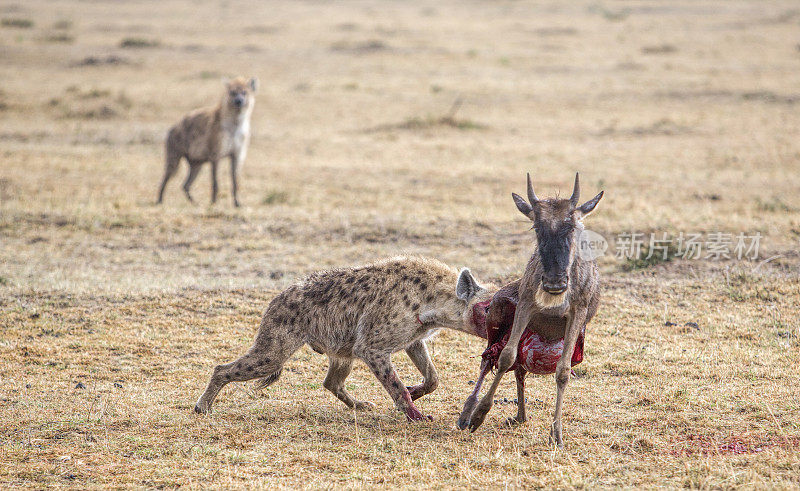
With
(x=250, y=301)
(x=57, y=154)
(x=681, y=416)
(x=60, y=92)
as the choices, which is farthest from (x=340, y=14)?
(x=681, y=416)

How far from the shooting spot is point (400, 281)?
21.0 ft

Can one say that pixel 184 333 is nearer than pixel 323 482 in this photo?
No

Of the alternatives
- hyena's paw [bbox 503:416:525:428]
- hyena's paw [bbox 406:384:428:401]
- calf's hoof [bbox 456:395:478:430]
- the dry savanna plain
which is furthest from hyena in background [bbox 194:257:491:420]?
hyena's paw [bbox 503:416:525:428]

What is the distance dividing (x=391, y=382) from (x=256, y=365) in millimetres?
955

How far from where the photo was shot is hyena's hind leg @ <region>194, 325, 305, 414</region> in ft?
20.4

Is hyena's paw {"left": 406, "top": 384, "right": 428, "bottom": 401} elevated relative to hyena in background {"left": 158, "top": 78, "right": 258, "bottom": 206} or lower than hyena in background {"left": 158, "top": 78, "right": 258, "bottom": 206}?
lower

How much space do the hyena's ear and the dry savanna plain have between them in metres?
0.89

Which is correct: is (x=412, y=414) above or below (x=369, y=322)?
below

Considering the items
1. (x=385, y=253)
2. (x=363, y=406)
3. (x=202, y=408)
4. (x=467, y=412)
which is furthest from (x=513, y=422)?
(x=385, y=253)

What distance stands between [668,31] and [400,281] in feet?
104

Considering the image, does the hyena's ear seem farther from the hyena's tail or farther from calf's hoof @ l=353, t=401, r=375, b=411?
the hyena's tail

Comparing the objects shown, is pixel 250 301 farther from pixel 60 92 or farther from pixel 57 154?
pixel 60 92

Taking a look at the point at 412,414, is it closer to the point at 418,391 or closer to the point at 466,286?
the point at 418,391

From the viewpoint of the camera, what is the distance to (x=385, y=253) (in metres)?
10.4
